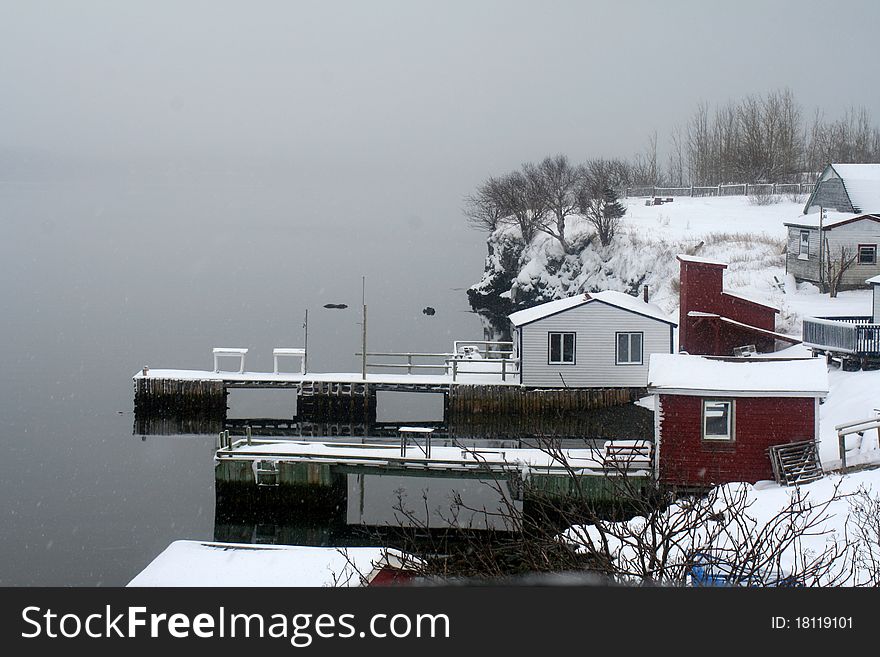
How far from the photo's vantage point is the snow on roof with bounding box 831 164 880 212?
53.6m

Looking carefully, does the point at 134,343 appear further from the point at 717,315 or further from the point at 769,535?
the point at 769,535

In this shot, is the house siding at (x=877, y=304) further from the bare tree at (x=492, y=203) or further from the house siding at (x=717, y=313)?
the bare tree at (x=492, y=203)

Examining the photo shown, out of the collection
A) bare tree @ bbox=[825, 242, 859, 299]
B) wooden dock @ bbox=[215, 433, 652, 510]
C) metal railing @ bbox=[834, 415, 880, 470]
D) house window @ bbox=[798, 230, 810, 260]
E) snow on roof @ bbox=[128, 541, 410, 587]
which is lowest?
snow on roof @ bbox=[128, 541, 410, 587]

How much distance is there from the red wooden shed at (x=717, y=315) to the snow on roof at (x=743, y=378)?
13973 mm

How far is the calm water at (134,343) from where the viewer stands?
27234 millimetres

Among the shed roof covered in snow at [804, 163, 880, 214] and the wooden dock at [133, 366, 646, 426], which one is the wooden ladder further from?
the shed roof covered in snow at [804, 163, 880, 214]

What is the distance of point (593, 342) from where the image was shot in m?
35.7

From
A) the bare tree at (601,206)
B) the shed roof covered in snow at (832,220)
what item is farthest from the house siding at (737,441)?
the bare tree at (601,206)

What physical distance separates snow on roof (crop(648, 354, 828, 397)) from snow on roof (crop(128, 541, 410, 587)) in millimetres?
8685

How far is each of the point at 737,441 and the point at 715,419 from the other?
2.22ft

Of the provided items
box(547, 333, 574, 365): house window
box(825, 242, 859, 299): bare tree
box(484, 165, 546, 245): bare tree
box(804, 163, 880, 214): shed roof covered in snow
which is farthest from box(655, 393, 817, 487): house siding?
box(484, 165, 546, 245): bare tree

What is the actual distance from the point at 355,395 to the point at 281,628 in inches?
1201

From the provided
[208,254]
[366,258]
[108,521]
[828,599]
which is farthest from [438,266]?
[828,599]

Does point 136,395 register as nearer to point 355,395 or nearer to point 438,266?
point 355,395
